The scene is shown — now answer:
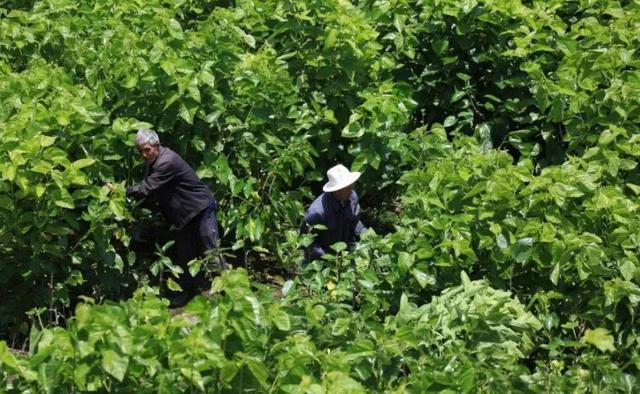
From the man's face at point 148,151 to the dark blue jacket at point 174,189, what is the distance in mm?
27

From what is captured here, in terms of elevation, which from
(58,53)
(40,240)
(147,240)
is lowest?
(147,240)

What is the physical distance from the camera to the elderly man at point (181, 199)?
26.6 ft

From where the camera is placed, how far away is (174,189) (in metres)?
8.26

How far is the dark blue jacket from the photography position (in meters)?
8.09

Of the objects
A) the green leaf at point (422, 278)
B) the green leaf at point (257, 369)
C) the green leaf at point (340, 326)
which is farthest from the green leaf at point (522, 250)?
the green leaf at point (257, 369)

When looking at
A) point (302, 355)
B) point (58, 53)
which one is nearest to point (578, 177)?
point (302, 355)

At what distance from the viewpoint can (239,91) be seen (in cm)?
854

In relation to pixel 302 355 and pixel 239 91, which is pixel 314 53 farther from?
pixel 302 355

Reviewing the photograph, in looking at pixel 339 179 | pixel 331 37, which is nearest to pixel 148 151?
pixel 339 179

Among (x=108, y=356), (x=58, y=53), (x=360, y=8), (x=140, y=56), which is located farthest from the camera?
(x=360, y=8)

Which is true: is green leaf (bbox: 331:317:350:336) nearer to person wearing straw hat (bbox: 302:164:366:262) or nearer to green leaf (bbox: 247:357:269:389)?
green leaf (bbox: 247:357:269:389)

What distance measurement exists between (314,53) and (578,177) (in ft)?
8.92

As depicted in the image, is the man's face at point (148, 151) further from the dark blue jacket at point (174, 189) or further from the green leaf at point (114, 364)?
the green leaf at point (114, 364)

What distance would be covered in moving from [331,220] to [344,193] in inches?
7.3
